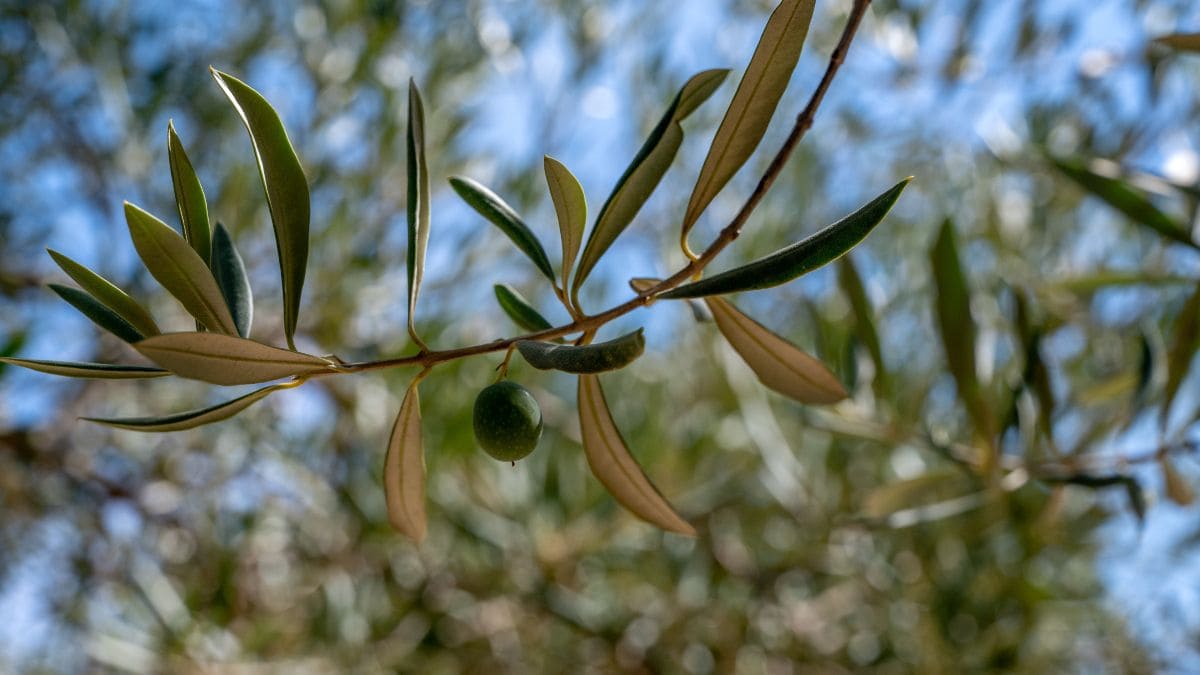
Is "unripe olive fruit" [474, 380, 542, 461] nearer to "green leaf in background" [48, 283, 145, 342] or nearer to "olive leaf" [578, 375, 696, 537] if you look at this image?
"olive leaf" [578, 375, 696, 537]

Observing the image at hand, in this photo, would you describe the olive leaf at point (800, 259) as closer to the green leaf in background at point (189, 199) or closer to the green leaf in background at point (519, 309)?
the green leaf in background at point (519, 309)

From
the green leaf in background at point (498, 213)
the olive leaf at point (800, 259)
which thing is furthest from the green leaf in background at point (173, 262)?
the olive leaf at point (800, 259)

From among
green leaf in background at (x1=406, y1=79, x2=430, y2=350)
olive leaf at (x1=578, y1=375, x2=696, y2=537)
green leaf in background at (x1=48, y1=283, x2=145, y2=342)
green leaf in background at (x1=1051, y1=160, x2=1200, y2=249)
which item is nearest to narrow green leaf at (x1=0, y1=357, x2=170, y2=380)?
green leaf in background at (x1=48, y1=283, x2=145, y2=342)

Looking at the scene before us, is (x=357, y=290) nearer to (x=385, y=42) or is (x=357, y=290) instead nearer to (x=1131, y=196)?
(x=385, y=42)

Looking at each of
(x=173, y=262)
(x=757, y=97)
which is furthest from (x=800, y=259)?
(x=173, y=262)

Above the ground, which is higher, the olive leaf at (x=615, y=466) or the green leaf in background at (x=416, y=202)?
the green leaf in background at (x=416, y=202)
